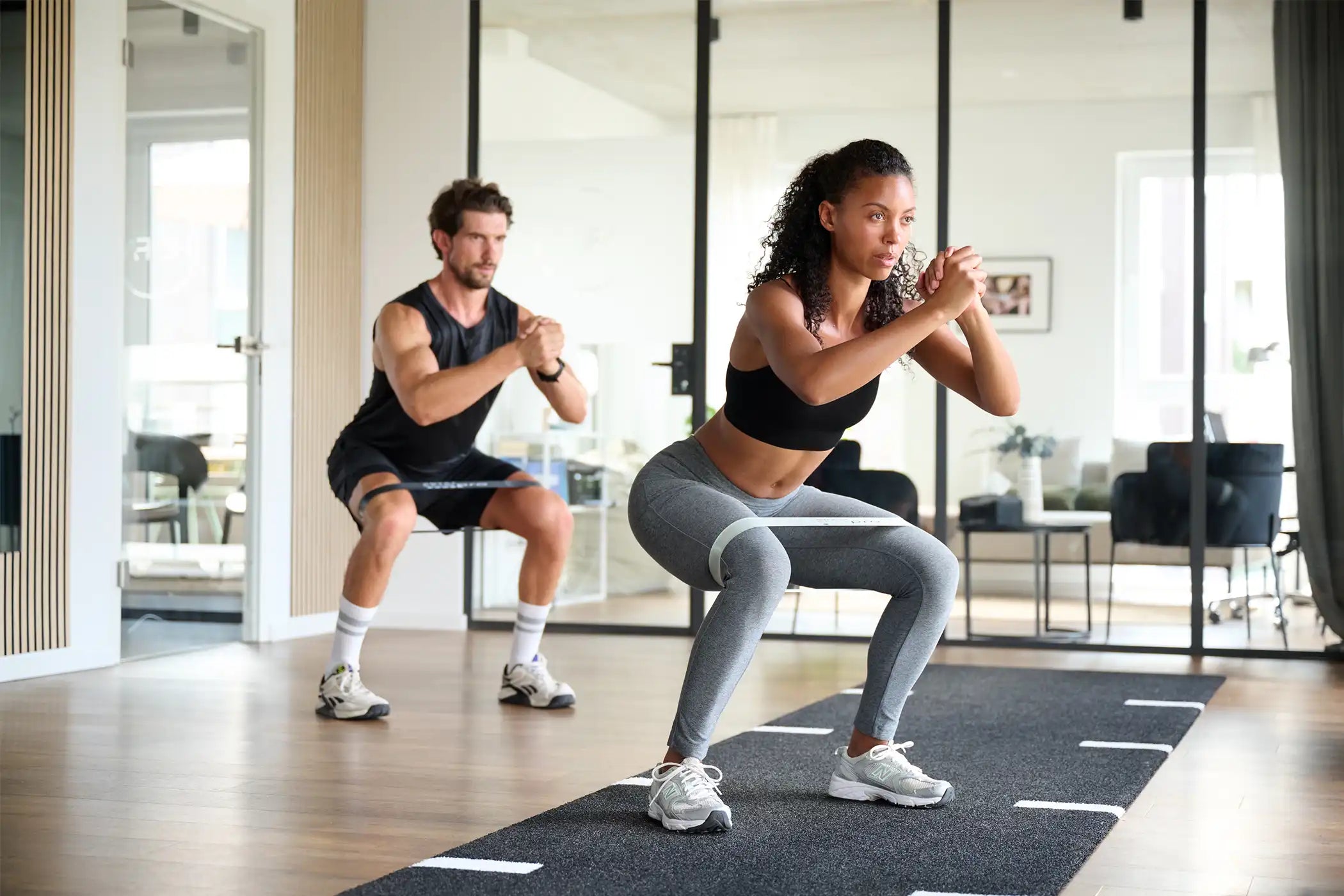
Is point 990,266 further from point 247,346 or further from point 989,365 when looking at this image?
point 989,365

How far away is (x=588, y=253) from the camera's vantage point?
602cm

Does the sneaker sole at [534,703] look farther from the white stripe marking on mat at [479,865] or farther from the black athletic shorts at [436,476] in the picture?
the white stripe marking on mat at [479,865]

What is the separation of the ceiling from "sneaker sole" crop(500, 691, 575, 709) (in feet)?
8.67

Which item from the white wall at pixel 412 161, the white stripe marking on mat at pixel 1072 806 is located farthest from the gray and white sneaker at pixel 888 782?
the white wall at pixel 412 161

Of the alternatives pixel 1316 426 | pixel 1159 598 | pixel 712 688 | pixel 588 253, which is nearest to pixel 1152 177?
pixel 1316 426

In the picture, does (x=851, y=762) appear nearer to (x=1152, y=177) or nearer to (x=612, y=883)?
(x=612, y=883)

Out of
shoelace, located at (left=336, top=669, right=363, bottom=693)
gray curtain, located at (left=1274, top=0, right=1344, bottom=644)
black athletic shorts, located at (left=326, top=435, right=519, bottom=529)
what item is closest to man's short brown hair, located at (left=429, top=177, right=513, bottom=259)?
black athletic shorts, located at (left=326, top=435, right=519, bottom=529)

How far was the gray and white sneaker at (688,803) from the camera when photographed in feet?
8.34

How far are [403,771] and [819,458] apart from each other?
106cm

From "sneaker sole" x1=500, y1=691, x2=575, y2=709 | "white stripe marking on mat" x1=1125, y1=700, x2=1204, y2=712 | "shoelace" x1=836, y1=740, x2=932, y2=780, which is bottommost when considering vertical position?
"white stripe marking on mat" x1=1125, y1=700, x2=1204, y2=712

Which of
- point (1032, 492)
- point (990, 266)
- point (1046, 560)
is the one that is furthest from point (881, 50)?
point (1046, 560)

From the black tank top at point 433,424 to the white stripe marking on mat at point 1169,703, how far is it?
1.84 meters

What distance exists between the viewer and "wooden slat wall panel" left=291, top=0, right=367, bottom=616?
226 inches

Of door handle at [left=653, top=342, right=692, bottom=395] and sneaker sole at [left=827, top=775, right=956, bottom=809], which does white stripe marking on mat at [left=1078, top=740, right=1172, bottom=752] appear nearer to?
sneaker sole at [left=827, top=775, right=956, bottom=809]
